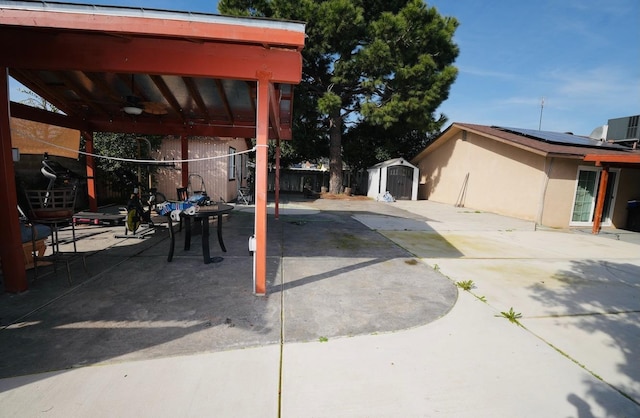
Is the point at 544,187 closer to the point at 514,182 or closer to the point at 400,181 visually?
the point at 514,182

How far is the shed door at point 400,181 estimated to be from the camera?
1678cm

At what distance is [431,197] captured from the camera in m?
17.1

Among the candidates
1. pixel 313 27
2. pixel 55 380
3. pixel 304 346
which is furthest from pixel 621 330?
pixel 313 27

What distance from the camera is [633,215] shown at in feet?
33.3

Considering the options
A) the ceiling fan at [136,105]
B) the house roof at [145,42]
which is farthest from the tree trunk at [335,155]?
the house roof at [145,42]

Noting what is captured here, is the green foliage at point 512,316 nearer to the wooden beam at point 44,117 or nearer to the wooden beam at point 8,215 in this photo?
the wooden beam at point 8,215

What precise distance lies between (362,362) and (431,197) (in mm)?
16181

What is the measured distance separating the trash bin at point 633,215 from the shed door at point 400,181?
29.1 ft

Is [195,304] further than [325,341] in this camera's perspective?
Yes

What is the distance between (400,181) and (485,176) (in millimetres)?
4965

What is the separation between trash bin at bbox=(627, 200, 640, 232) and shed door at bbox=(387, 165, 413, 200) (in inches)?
349

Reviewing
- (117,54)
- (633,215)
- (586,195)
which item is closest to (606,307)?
(117,54)

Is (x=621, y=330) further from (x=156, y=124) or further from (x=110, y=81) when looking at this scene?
(x=156, y=124)

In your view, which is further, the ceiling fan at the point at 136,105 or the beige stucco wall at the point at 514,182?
the beige stucco wall at the point at 514,182
